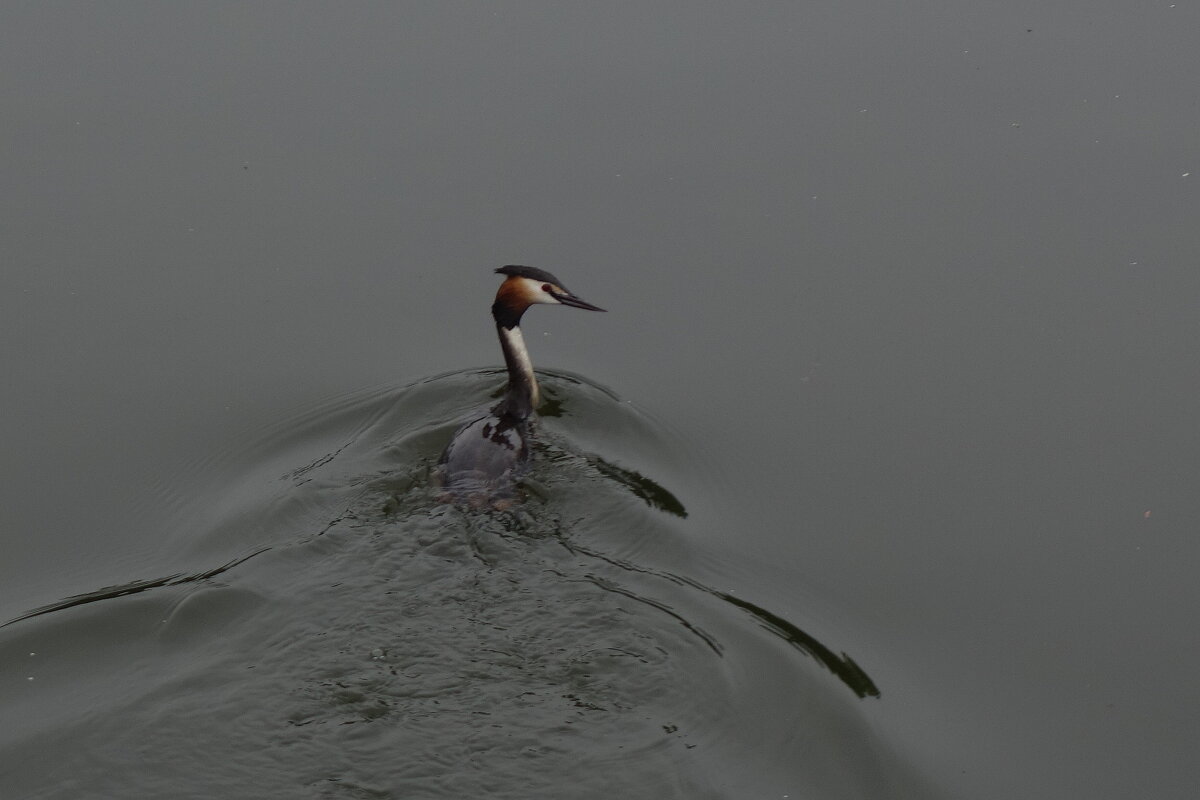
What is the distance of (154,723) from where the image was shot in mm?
6207

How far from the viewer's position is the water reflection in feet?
19.5

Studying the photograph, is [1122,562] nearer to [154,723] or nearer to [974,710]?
[974,710]

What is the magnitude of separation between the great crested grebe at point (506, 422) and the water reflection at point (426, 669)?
9.1 inches

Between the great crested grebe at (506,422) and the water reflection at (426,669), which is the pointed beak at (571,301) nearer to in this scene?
the great crested grebe at (506,422)

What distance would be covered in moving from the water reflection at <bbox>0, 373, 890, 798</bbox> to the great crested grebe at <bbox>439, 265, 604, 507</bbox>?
0.76ft

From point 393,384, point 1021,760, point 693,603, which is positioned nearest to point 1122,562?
point 1021,760

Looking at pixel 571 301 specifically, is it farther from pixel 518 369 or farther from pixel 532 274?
pixel 518 369

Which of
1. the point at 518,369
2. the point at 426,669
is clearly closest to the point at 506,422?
the point at 518,369

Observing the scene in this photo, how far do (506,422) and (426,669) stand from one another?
7.96ft

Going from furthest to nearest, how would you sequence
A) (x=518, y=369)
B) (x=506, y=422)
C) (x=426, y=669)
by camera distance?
(x=518, y=369), (x=506, y=422), (x=426, y=669)

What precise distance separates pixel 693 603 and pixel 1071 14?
24.2 ft

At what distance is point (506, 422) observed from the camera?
28.1 feet

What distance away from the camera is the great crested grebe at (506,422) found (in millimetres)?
8016

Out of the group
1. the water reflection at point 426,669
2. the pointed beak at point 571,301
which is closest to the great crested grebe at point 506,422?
the pointed beak at point 571,301
